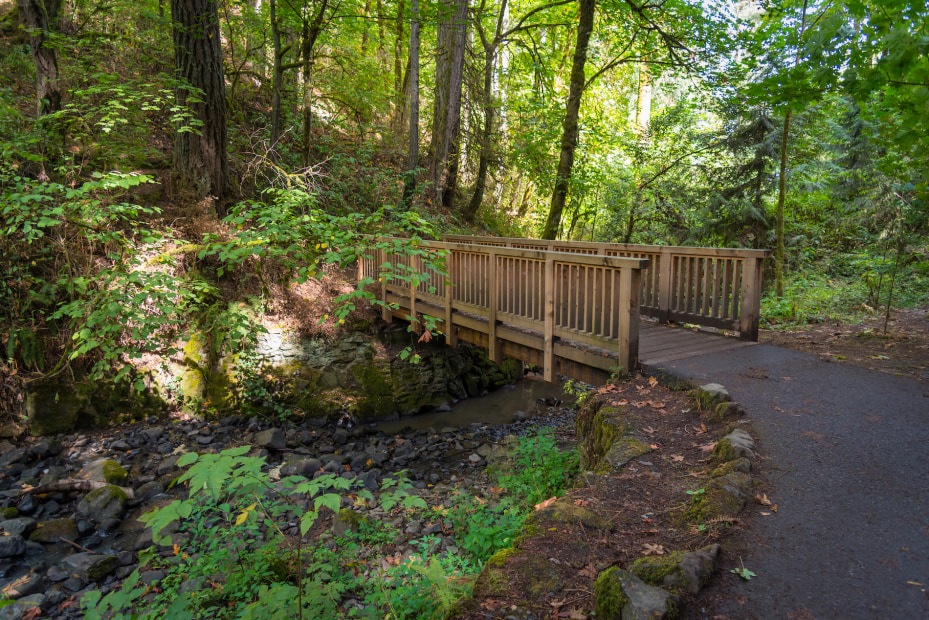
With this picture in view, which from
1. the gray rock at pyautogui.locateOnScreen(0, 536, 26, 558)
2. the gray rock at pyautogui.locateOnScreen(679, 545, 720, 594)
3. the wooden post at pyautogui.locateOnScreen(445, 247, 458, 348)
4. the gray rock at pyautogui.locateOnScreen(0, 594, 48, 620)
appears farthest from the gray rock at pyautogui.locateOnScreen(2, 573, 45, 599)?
the wooden post at pyautogui.locateOnScreen(445, 247, 458, 348)

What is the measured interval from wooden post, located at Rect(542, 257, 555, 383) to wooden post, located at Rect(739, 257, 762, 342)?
245 cm

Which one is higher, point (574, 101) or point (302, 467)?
point (574, 101)

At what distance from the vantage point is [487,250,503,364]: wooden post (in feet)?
23.2

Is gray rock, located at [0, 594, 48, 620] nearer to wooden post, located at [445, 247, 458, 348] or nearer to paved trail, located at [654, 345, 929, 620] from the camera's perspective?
paved trail, located at [654, 345, 929, 620]

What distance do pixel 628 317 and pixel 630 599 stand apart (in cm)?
338

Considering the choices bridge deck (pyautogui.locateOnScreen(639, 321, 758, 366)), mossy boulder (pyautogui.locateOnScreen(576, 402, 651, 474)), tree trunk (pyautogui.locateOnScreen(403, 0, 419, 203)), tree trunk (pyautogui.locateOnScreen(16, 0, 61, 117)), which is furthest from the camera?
tree trunk (pyautogui.locateOnScreen(403, 0, 419, 203))

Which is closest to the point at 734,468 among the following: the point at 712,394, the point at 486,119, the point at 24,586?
the point at 712,394

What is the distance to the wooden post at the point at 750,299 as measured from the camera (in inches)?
246

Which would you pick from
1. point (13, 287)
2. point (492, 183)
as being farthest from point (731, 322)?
point (492, 183)

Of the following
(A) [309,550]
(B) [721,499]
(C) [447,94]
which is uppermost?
(C) [447,94]

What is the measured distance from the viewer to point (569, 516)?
10.3ft

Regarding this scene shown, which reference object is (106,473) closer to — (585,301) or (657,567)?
(585,301)

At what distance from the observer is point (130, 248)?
24.2 feet

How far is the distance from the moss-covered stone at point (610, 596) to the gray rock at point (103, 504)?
5.61m
